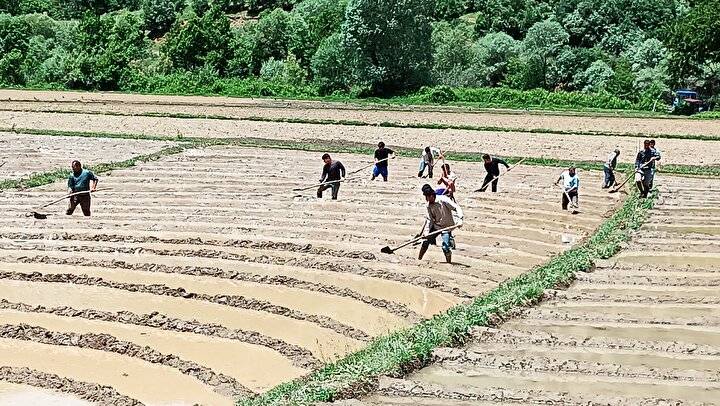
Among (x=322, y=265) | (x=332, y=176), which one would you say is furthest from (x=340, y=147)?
(x=322, y=265)

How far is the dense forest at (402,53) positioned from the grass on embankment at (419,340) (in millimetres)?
32828

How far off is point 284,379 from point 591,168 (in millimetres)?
18482

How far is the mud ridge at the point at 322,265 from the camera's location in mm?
12914

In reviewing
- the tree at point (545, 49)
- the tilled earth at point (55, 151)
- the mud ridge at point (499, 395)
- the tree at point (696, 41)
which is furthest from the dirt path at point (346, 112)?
the mud ridge at point (499, 395)

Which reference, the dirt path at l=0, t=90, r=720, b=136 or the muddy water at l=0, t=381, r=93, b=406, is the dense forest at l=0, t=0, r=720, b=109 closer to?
the dirt path at l=0, t=90, r=720, b=136

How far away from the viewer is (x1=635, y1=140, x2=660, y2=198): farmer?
65.5 ft

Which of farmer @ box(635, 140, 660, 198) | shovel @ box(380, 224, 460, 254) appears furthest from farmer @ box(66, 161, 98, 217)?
farmer @ box(635, 140, 660, 198)

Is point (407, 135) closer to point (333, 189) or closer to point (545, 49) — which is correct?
Answer: point (333, 189)

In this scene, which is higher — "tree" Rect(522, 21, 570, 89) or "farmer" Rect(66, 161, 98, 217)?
"tree" Rect(522, 21, 570, 89)

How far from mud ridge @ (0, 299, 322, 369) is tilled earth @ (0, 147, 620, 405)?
0.02 metres

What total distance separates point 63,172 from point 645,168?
1305 cm

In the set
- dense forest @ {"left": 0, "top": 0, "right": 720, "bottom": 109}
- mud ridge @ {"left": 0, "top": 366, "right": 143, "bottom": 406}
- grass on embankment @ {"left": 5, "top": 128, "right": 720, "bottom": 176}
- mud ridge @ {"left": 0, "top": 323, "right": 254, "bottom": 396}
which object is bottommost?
mud ridge @ {"left": 0, "top": 366, "right": 143, "bottom": 406}

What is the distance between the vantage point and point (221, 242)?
15.5m

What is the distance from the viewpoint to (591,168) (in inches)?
1048
